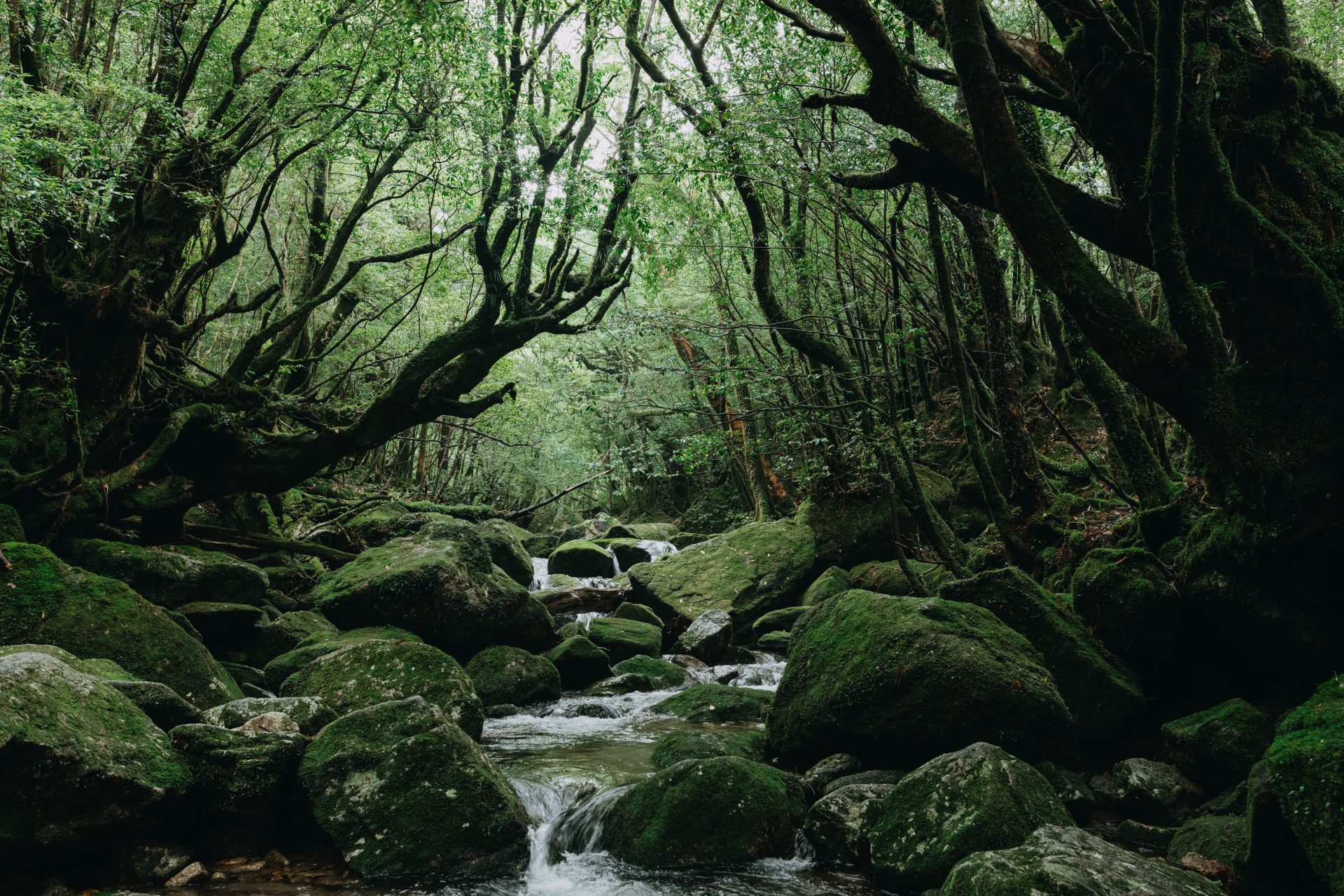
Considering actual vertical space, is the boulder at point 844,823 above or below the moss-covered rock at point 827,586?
below

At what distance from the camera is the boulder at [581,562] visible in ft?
68.0

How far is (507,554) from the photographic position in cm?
1681

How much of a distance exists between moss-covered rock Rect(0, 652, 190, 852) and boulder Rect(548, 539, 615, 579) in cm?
1573

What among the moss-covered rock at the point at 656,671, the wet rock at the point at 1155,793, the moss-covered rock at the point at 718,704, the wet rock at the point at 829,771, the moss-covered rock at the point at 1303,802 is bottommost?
the moss-covered rock at the point at 656,671

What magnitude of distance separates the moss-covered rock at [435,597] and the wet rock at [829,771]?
5972mm

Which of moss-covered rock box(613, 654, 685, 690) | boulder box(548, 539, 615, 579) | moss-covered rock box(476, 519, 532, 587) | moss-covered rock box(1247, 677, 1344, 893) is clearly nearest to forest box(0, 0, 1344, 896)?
moss-covered rock box(1247, 677, 1344, 893)

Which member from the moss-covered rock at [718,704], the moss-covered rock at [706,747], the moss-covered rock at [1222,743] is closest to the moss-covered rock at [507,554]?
the moss-covered rock at [718,704]

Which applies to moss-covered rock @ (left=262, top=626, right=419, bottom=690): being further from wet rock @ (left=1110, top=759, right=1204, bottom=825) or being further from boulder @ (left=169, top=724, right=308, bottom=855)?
wet rock @ (left=1110, top=759, right=1204, bottom=825)

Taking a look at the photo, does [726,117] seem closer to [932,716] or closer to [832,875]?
[932,716]

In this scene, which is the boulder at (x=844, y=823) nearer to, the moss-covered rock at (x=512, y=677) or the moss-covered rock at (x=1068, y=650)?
the moss-covered rock at (x=1068, y=650)

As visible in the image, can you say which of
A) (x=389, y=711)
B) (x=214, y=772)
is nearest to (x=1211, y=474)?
(x=389, y=711)

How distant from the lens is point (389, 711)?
5723 millimetres

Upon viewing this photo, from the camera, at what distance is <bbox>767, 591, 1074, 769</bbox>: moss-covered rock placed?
5797mm

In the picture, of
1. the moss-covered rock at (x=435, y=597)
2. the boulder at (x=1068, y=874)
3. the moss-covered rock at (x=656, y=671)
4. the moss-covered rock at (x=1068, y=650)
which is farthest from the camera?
the moss-covered rock at (x=656, y=671)
